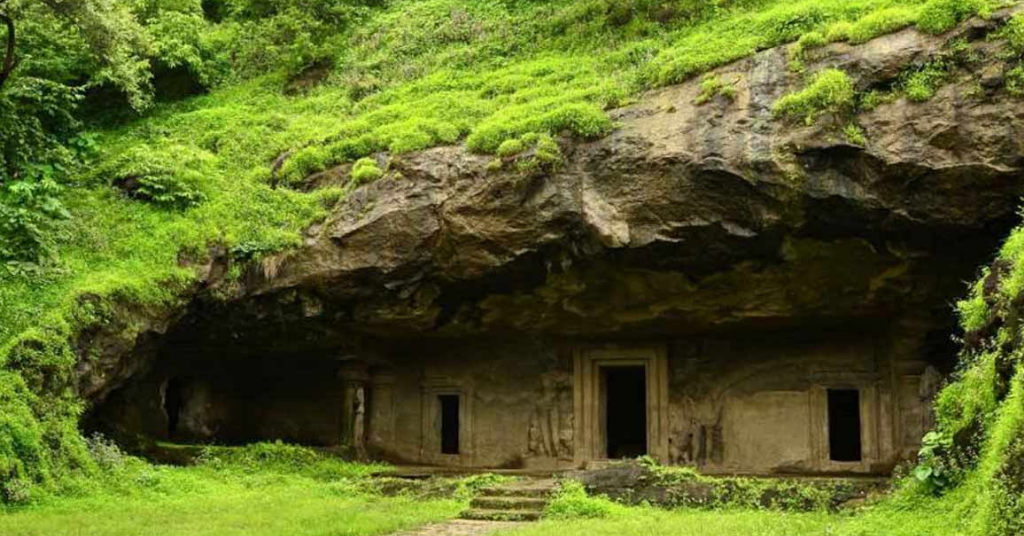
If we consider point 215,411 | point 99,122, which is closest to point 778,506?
point 215,411

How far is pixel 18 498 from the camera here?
1332 cm

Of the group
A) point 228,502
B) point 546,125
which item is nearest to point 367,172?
point 546,125

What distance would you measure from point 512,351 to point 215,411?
7135mm

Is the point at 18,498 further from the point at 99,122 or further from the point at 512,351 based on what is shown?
the point at 99,122

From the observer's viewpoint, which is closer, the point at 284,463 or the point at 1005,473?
the point at 1005,473

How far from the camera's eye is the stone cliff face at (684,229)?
14.9 m

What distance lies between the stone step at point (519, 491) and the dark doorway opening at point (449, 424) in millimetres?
6795

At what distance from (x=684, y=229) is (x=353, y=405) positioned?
8.51m

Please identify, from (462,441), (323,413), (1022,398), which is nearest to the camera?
(1022,398)

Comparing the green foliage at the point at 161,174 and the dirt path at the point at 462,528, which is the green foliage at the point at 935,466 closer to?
the dirt path at the point at 462,528

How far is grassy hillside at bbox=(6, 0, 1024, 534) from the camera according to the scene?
1533 centimetres

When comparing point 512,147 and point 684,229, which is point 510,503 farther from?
point 512,147

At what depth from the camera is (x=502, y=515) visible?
44.8 ft

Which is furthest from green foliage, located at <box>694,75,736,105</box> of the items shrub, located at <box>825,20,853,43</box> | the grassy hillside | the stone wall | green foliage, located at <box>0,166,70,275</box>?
green foliage, located at <box>0,166,70,275</box>
